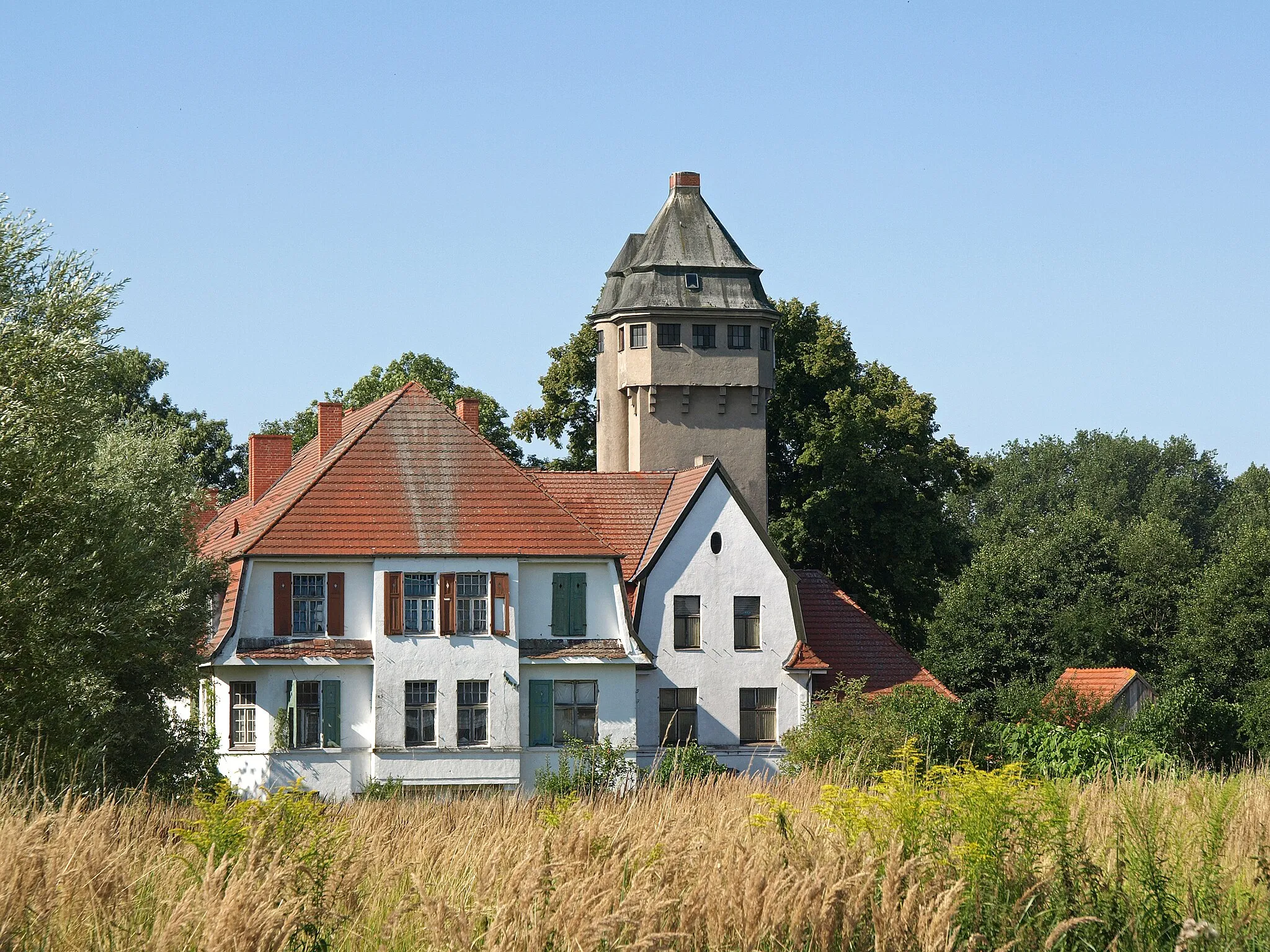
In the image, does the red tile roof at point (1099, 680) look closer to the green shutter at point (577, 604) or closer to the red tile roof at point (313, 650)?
the green shutter at point (577, 604)

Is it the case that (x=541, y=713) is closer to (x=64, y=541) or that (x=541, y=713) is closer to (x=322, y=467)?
(x=322, y=467)

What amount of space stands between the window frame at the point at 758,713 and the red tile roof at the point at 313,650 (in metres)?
9.52

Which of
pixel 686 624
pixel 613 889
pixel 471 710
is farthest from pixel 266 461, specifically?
pixel 613 889

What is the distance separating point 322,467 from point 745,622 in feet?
36.8

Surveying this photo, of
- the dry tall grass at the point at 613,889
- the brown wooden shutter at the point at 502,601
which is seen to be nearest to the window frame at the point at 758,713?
the brown wooden shutter at the point at 502,601

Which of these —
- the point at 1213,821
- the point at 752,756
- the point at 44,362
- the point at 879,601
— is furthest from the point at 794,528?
the point at 1213,821

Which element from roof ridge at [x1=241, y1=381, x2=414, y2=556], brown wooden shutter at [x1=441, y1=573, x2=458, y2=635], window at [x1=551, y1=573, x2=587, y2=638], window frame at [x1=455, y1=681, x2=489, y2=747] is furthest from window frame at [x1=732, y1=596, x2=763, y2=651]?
roof ridge at [x1=241, y1=381, x2=414, y2=556]

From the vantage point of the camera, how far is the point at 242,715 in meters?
36.6

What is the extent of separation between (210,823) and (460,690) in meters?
28.2

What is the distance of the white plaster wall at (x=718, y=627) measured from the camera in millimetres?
40156

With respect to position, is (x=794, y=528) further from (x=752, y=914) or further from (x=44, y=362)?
(x=752, y=914)

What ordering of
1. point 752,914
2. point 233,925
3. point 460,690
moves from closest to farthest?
point 233,925 < point 752,914 < point 460,690

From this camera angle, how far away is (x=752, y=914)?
7582mm

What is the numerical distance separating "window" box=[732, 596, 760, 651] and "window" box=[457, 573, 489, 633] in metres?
6.73
